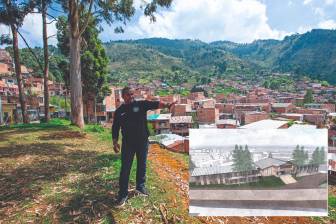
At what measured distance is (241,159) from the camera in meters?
3.83

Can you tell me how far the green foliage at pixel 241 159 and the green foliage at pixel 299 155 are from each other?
1.71 ft

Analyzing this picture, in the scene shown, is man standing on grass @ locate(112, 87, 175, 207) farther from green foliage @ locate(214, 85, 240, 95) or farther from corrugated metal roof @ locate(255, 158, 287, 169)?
green foliage @ locate(214, 85, 240, 95)

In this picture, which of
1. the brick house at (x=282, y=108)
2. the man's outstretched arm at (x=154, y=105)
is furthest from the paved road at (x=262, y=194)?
the brick house at (x=282, y=108)

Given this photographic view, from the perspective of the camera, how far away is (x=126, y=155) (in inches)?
179

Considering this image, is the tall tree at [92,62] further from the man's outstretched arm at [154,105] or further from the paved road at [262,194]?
the paved road at [262,194]

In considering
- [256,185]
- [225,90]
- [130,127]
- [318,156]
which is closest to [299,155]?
[318,156]

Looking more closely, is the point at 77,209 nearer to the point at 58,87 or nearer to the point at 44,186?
the point at 44,186

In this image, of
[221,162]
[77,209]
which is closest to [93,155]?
[77,209]

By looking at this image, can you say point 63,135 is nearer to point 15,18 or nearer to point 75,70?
point 75,70

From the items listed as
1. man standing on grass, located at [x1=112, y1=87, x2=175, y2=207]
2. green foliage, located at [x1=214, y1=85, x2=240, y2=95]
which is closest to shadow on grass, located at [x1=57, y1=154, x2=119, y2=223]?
man standing on grass, located at [x1=112, y1=87, x2=175, y2=207]

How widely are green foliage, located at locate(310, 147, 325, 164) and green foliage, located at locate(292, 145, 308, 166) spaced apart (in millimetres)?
108

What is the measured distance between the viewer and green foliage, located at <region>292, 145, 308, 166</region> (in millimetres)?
3812

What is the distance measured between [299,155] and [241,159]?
0.68 meters

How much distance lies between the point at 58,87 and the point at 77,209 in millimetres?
76283
